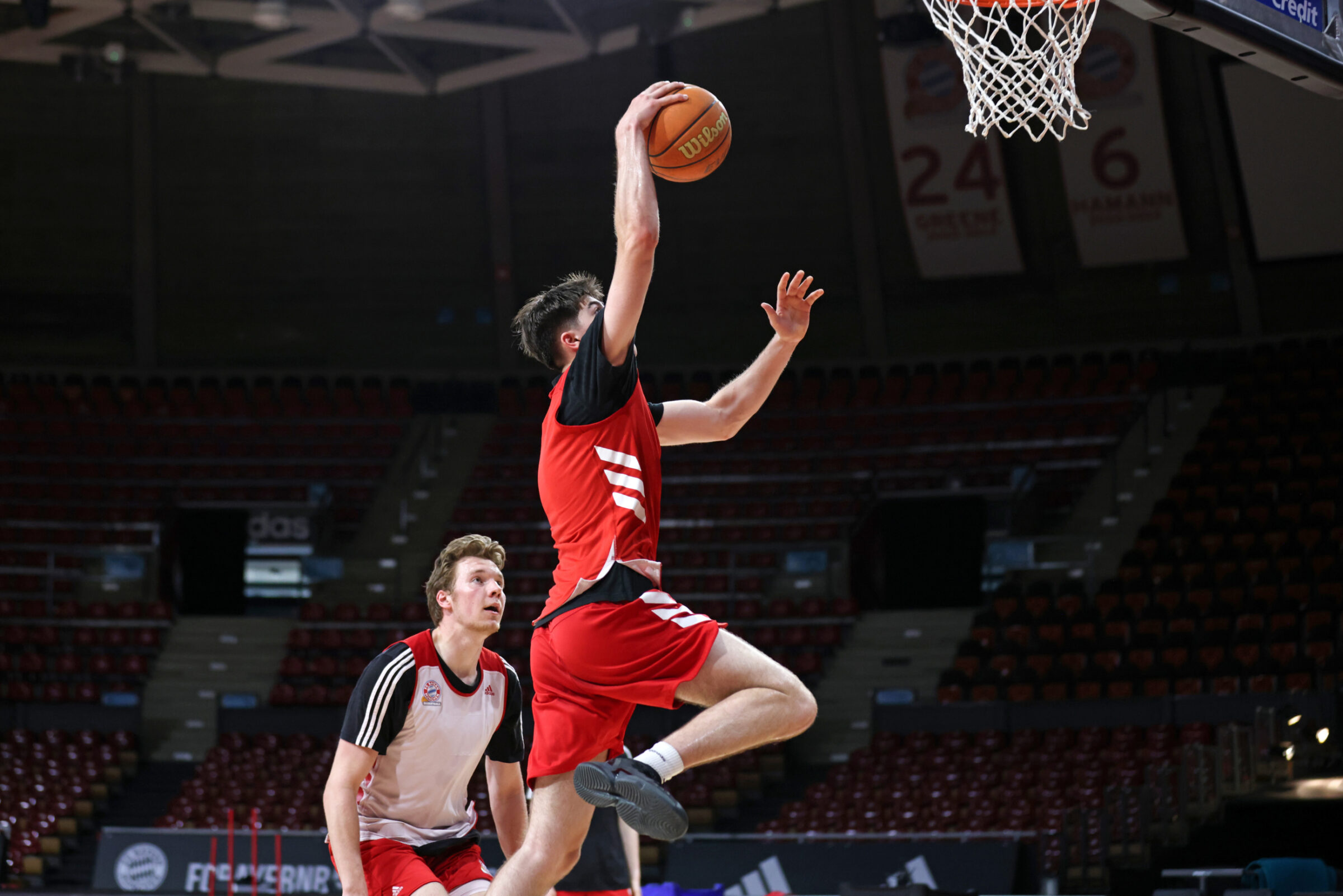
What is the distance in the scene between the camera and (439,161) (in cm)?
2530

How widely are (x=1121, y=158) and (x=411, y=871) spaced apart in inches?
793

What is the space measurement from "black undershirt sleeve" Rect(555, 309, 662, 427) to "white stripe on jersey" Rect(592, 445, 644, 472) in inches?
3.4

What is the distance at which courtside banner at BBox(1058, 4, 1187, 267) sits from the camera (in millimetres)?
22078

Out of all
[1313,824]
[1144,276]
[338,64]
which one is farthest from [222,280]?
[1313,824]

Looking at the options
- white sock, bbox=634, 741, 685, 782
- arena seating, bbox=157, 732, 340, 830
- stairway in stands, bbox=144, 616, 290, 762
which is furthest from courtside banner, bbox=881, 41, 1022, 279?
white sock, bbox=634, 741, 685, 782

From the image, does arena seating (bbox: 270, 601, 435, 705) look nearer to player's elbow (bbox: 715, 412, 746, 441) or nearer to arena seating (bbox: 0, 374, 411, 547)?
arena seating (bbox: 0, 374, 411, 547)

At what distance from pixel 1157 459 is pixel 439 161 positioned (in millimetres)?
12675

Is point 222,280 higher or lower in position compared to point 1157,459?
higher

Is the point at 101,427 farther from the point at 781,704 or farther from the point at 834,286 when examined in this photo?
the point at 781,704

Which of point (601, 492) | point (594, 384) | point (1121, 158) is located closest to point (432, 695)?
point (601, 492)

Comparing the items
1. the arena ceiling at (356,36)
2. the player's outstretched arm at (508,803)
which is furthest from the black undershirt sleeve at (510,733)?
the arena ceiling at (356,36)

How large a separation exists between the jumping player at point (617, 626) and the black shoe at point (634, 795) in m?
0.06

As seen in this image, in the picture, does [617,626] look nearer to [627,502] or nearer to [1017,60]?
[627,502]

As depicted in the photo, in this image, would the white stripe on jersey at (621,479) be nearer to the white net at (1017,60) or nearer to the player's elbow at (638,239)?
the player's elbow at (638,239)
